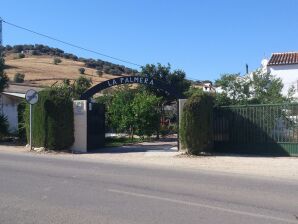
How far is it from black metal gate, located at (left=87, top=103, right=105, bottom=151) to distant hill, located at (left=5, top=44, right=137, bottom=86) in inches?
2076

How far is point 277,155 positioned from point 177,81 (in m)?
21.6

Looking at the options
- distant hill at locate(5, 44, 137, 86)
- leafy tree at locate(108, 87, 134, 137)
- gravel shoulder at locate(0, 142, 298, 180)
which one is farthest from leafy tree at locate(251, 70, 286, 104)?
distant hill at locate(5, 44, 137, 86)

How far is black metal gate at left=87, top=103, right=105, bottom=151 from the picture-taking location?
24234 mm

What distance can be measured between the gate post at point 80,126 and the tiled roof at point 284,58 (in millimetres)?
22017

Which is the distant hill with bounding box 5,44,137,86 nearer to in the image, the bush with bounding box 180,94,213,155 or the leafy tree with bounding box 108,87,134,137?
A: the leafy tree with bounding box 108,87,134,137

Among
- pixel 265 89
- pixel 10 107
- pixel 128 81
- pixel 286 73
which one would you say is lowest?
pixel 10 107

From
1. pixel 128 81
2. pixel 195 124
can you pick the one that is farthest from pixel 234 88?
pixel 195 124

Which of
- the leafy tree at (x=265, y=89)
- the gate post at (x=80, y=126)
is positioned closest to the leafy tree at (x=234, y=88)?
the leafy tree at (x=265, y=89)

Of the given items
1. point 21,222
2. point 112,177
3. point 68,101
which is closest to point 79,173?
point 112,177

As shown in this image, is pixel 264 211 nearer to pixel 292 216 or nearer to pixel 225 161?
pixel 292 216

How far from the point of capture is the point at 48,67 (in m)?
106

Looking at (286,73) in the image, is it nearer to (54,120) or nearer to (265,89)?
(265,89)

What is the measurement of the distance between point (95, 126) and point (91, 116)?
0.67 meters

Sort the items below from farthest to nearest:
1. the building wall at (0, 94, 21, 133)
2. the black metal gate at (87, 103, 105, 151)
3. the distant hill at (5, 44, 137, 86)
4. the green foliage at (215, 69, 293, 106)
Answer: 1. the distant hill at (5, 44, 137, 86)
2. the building wall at (0, 94, 21, 133)
3. the green foliage at (215, 69, 293, 106)
4. the black metal gate at (87, 103, 105, 151)
